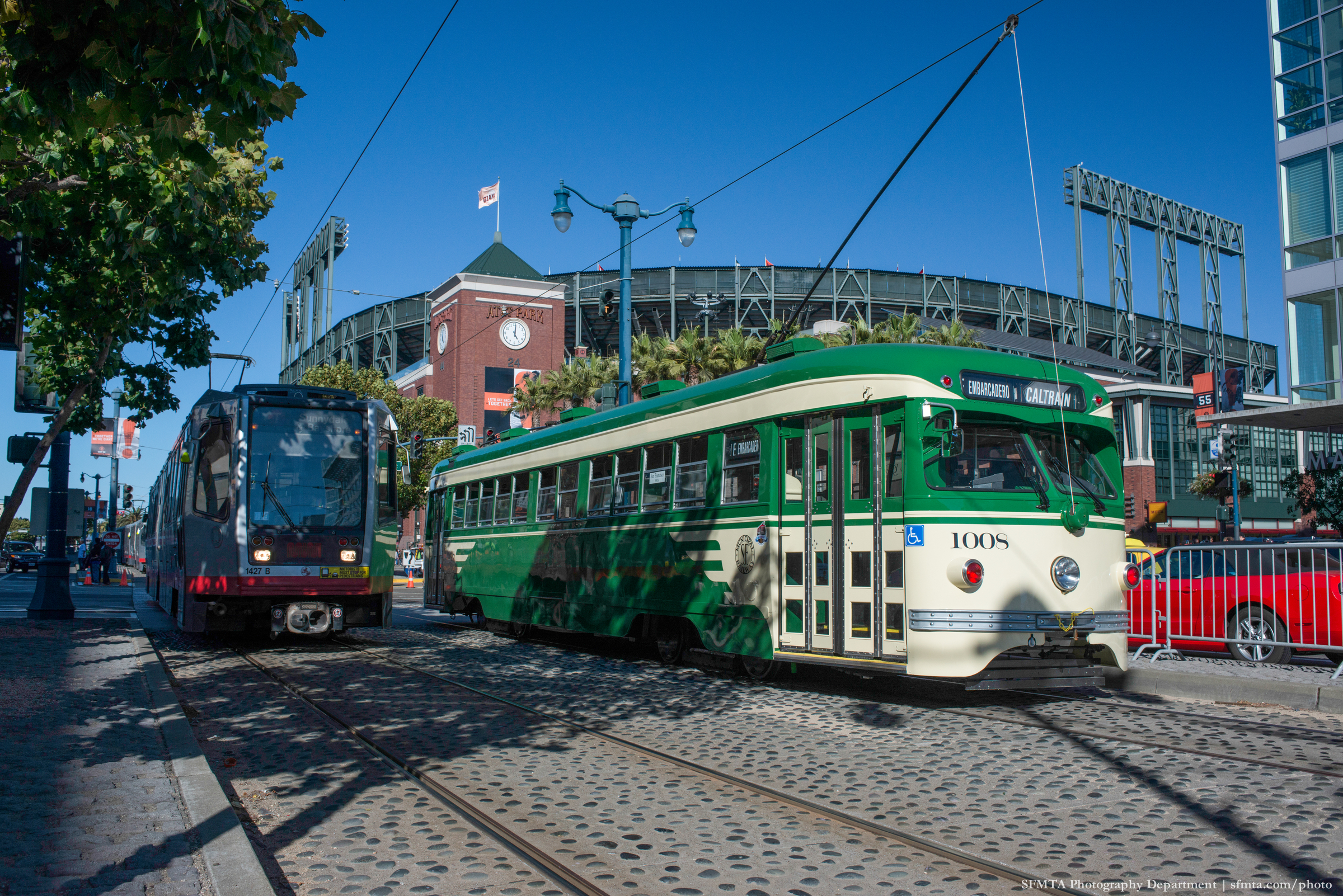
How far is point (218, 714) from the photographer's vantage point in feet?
29.8

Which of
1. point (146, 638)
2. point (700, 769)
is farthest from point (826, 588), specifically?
point (146, 638)

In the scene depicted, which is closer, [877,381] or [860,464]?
[877,381]

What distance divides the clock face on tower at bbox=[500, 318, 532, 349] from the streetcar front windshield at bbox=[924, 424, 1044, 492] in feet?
209

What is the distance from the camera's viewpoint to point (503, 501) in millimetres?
16781

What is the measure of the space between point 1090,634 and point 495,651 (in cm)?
838

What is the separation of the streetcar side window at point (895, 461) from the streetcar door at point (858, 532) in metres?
0.13

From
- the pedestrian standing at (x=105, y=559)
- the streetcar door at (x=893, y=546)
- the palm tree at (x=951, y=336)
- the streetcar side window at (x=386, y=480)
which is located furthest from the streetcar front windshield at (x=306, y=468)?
the pedestrian standing at (x=105, y=559)

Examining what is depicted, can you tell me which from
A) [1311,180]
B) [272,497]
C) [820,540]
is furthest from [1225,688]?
[1311,180]

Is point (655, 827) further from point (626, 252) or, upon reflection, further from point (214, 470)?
point (626, 252)

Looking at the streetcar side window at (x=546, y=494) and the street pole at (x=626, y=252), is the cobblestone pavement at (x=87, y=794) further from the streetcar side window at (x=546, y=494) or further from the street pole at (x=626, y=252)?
the street pole at (x=626, y=252)

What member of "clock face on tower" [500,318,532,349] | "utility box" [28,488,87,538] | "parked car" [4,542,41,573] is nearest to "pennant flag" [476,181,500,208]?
"clock face on tower" [500,318,532,349]

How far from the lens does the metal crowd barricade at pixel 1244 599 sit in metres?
11.2

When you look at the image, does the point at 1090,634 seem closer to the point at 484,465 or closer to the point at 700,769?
the point at 700,769

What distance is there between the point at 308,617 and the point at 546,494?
11.9 feet
